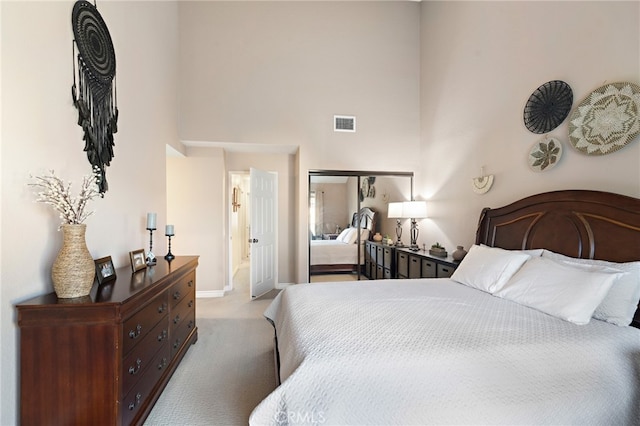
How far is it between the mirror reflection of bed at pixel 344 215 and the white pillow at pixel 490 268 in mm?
1943

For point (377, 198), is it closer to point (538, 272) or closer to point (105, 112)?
point (538, 272)

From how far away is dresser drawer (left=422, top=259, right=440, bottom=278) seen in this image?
10.8ft

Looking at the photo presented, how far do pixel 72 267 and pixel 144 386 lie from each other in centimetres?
89

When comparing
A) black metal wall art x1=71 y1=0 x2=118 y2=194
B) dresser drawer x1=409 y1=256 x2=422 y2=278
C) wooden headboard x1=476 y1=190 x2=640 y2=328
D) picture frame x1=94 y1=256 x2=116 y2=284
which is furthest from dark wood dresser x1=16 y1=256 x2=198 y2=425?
dresser drawer x1=409 y1=256 x2=422 y2=278

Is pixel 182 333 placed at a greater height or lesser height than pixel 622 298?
lesser

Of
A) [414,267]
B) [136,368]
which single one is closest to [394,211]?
[414,267]

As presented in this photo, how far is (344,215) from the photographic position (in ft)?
14.5

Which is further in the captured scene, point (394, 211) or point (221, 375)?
point (394, 211)

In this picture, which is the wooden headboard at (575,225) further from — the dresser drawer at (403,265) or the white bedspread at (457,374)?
the dresser drawer at (403,265)

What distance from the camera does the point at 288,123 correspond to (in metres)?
4.25

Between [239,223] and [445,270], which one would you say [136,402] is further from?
[239,223]

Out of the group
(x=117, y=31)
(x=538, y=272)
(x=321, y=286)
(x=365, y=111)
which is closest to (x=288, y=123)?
(x=365, y=111)

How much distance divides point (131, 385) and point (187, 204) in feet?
10.4

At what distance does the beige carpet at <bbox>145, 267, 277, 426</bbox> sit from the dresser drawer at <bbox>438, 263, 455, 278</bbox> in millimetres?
2028
